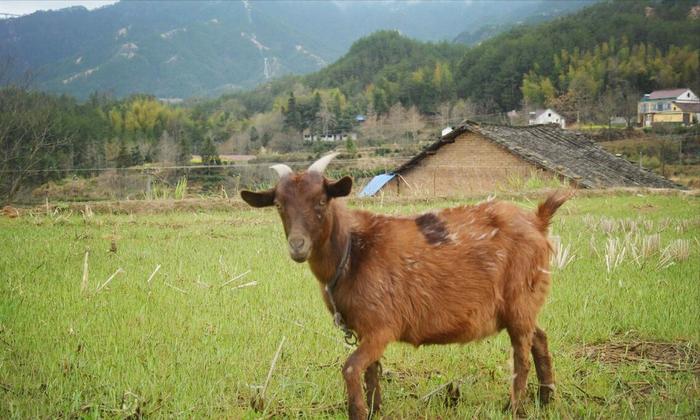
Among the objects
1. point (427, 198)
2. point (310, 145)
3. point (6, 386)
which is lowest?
point (310, 145)

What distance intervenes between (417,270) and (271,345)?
196 cm

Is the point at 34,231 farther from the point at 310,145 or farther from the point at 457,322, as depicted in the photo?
the point at 310,145

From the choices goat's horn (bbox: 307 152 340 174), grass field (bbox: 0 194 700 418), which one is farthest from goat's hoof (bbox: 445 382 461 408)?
goat's horn (bbox: 307 152 340 174)

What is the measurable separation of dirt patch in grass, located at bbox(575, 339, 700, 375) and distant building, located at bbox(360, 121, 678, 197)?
19.6 m

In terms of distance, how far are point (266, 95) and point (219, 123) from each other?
44.8 m

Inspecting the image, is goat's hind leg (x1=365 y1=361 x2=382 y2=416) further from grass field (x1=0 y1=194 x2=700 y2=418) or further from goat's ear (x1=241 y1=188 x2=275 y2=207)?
goat's ear (x1=241 y1=188 x2=275 y2=207)

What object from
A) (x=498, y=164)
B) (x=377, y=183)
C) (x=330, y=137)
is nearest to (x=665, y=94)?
(x=330, y=137)

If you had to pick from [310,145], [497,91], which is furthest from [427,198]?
[497,91]

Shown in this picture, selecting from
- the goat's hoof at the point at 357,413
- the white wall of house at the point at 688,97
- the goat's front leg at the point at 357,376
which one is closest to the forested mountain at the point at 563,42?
the white wall of house at the point at 688,97

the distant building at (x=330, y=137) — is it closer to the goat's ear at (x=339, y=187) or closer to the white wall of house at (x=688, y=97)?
the white wall of house at (x=688, y=97)

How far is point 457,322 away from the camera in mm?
3965

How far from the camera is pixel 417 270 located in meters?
3.99

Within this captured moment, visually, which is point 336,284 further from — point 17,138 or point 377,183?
point 377,183

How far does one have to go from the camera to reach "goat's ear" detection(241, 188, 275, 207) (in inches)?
155
